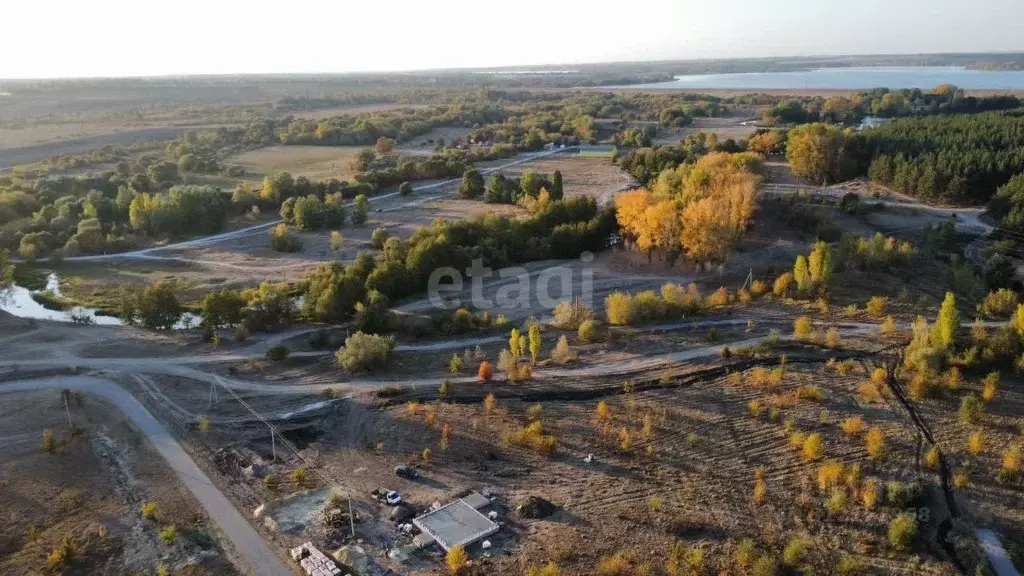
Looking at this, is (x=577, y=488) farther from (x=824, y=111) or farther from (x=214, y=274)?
(x=824, y=111)

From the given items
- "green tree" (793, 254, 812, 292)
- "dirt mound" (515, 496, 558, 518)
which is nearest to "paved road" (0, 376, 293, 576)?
"dirt mound" (515, 496, 558, 518)

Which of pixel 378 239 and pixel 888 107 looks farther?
pixel 888 107

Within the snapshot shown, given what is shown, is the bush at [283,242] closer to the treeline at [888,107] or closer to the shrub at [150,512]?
the shrub at [150,512]

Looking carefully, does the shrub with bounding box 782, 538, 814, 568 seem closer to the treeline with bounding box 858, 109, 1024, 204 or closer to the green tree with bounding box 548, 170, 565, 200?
the green tree with bounding box 548, 170, 565, 200

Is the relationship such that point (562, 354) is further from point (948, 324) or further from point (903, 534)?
point (948, 324)

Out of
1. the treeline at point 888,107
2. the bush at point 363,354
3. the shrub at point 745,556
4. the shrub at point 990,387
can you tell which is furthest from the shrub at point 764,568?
the treeline at point 888,107

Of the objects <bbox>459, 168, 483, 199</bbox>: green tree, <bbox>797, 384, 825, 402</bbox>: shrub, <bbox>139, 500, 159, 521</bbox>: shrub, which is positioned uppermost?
<bbox>459, 168, 483, 199</bbox>: green tree

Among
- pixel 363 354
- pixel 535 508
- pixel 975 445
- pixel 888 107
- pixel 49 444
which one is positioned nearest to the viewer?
pixel 535 508

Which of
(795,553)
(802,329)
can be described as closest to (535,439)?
(795,553)
